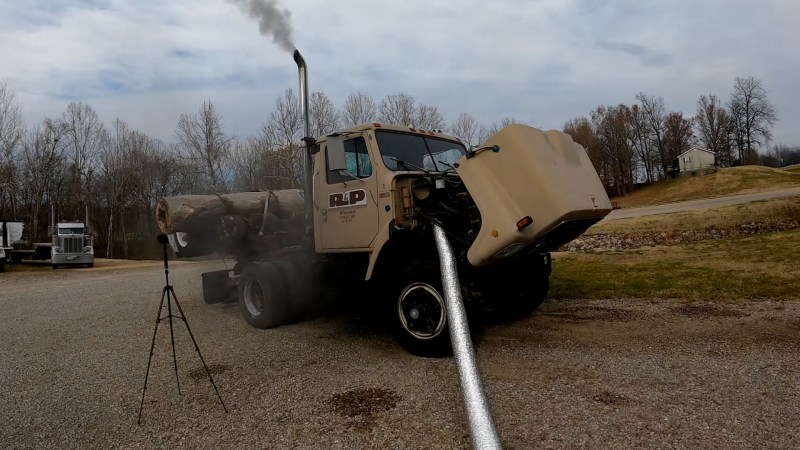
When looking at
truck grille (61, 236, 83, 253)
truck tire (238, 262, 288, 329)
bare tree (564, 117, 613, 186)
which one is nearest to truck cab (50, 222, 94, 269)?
truck grille (61, 236, 83, 253)

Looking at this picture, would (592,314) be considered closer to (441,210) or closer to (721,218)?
(441,210)

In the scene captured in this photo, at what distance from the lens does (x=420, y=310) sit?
532cm

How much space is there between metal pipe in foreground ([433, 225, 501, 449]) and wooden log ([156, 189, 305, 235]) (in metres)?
3.02

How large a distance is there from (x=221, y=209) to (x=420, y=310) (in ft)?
12.0

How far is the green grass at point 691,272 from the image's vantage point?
831 centimetres

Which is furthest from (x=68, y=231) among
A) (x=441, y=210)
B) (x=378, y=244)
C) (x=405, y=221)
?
(x=441, y=210)

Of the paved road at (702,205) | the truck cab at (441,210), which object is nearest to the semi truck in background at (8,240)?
the truck cab at (441,210)

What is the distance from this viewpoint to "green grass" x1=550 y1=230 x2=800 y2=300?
327 inches

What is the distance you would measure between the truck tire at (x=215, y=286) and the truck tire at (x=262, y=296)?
4.02 ft

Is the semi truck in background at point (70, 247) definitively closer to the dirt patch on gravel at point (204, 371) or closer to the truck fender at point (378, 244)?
the dirt patch on gravel at point (204, 371)

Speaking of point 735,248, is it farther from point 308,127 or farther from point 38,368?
point 38,368

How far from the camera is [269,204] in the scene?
7.54 metres

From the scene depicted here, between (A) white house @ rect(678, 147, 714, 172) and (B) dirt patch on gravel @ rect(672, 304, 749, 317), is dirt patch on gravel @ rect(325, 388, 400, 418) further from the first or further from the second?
(A) white house @ rect(678, 147, 714, 172)

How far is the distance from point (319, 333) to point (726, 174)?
169 feet
